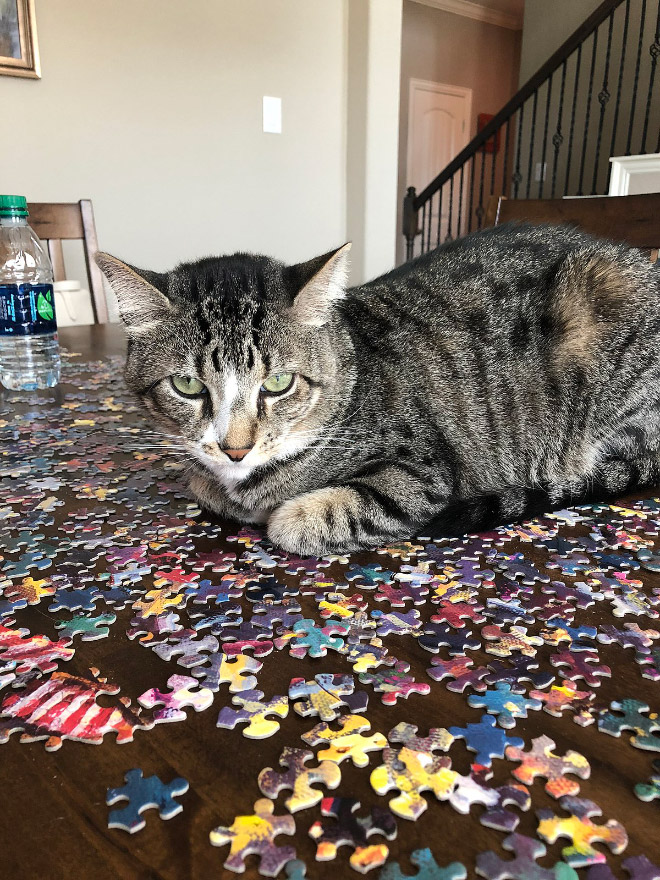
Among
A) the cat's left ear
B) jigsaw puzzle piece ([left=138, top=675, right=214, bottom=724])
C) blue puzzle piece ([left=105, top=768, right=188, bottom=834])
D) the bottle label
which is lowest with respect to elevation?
jigsaw puzzle piece ([left=138, top=675, right=214, bottom=724])

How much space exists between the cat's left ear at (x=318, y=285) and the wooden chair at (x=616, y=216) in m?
1.53

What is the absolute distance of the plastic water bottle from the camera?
2.11m

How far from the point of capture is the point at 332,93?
18.6 ft

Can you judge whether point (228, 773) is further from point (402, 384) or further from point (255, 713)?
point (402, 384)

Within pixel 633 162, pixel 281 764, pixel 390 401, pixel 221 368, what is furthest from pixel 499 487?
pixel 633 162

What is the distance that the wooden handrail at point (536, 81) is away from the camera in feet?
20.6

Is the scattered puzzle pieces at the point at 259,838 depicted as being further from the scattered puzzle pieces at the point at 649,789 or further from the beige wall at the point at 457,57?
the beige wall at the point at 457,57

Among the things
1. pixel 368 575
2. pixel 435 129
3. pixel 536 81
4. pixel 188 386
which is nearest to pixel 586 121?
pixel 536 81

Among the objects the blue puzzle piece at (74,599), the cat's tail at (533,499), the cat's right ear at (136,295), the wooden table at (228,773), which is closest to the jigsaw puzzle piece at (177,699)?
the wooden table at (228,773)

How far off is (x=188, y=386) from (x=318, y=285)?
370 millimetres

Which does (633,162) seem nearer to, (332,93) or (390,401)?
(332,93)

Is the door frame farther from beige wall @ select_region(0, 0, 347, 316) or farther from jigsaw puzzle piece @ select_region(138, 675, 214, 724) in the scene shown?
jigsaw puzzle piece @ select_region(138, 675, 214, 724)

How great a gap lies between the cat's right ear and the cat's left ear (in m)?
0.28

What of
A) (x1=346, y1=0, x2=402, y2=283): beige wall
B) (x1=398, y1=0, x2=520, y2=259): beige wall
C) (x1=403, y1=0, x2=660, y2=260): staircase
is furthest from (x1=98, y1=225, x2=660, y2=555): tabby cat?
(x1=398, y1=0, x2=520, y2=259): beige wall
